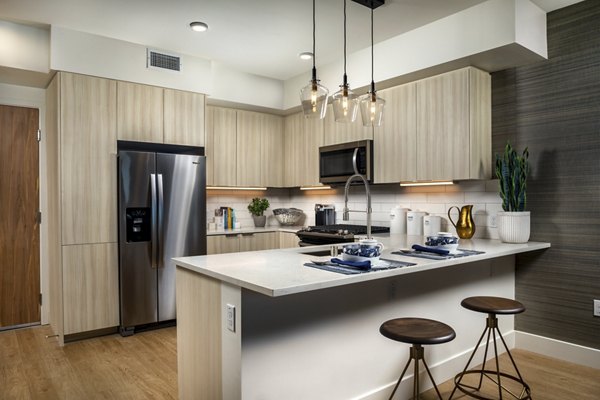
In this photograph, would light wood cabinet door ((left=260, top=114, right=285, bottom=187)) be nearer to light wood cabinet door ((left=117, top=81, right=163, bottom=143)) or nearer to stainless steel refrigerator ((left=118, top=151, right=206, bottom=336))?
stainless steel refrigerator ((left=118, top=151, right=206, bottom=336))

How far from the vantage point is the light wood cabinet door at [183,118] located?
4.09 metres

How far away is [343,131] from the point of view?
4398mm

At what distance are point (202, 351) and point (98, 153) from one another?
233 centimetres

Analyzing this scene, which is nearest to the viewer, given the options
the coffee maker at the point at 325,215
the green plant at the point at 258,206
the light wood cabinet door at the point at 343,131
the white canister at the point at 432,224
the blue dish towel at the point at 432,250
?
the blue dish towel at the point at 432,250

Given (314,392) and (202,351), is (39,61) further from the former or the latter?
(314,392)

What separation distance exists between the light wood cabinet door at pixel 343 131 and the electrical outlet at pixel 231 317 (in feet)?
8.81

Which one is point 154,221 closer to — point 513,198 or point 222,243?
point 222,243

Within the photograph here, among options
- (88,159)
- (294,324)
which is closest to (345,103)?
(294,324)

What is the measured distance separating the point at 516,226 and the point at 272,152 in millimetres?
2936

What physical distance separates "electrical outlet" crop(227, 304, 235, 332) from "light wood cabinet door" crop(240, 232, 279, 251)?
2.81 metres

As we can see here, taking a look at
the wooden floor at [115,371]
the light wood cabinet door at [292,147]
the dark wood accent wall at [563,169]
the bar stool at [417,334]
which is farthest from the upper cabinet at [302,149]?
the bar stool at [417,334]

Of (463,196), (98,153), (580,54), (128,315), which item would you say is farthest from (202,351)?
(580,54)

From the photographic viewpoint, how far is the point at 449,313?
2.87m

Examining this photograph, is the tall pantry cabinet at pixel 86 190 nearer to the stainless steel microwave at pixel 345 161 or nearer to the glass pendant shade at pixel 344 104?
the stainless steel microwave at pixel 345 161
